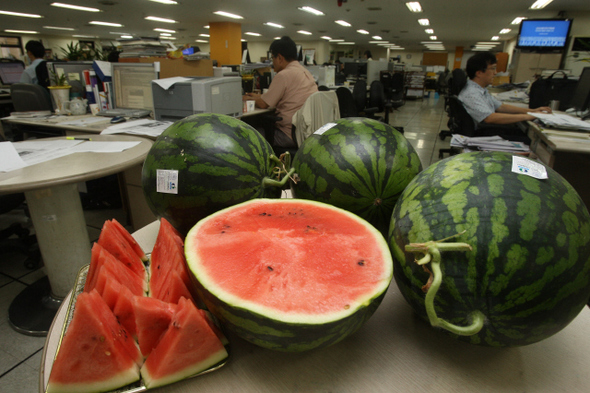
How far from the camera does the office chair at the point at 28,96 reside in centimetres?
411

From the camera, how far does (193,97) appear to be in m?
2.90

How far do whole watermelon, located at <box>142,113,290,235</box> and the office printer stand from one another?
6.74ft

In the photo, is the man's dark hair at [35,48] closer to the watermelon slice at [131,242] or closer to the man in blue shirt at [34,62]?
the man in blue shirt at [34,62]

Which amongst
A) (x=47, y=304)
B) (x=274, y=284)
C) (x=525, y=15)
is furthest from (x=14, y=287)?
(x=525, y=15)

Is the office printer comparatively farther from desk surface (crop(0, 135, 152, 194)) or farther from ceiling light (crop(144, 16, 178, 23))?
ceiling light (crop(144, 16, 178, 23))

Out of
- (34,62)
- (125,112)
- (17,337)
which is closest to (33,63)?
(34,62)

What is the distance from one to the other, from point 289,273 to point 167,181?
493mm

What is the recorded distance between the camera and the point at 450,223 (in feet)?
1.83

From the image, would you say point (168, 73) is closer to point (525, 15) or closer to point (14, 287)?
point (14, 287)

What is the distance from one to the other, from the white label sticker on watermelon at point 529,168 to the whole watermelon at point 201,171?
57 cm

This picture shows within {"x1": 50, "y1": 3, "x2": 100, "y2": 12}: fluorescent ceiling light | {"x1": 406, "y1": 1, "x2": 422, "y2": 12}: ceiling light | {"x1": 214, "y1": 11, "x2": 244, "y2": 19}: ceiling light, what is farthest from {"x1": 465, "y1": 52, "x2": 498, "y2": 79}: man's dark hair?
{"x1": 50, "y1": 3, "x2": 100, "y2": 12}: fluorescent ceiling light

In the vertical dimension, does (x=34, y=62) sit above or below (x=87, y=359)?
above

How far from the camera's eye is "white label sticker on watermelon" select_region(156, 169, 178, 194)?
896 mm

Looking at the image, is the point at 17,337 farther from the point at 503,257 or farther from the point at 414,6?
the point at 414,6
